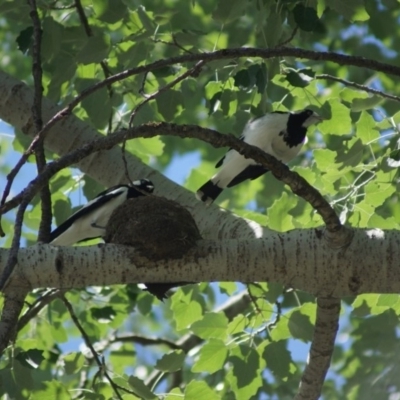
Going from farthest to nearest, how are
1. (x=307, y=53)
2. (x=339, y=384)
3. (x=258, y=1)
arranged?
(x=258, y=1), (x=307, y=53), (x=339, y=384)

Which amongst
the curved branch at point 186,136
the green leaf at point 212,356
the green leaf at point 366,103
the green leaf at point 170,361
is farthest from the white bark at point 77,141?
the curved branch at point 186,136

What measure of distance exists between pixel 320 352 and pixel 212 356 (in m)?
0.80

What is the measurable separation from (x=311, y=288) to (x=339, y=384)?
1.03 meters

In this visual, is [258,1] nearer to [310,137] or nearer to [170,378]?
[310,137]

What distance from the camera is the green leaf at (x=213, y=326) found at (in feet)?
12.5

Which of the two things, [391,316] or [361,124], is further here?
[361,124]

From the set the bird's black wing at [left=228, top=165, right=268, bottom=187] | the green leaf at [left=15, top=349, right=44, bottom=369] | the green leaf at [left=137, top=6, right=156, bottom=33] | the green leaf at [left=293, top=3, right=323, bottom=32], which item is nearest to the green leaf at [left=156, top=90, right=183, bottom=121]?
the green leaf at [left=137, top=6, right=156, bottom=33]

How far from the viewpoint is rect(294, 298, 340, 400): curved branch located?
9.96 ft

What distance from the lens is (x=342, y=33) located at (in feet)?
20.6

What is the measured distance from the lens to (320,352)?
10.1ft

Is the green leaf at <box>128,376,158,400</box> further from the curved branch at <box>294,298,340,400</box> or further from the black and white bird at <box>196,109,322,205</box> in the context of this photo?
the black and white bird at <box>196,109,322,205</box>

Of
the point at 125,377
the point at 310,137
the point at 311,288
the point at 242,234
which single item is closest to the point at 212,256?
the point at 311,288

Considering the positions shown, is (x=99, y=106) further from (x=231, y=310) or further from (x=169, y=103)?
(x=231, y=310)

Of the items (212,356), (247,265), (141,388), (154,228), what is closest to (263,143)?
(212,356)
